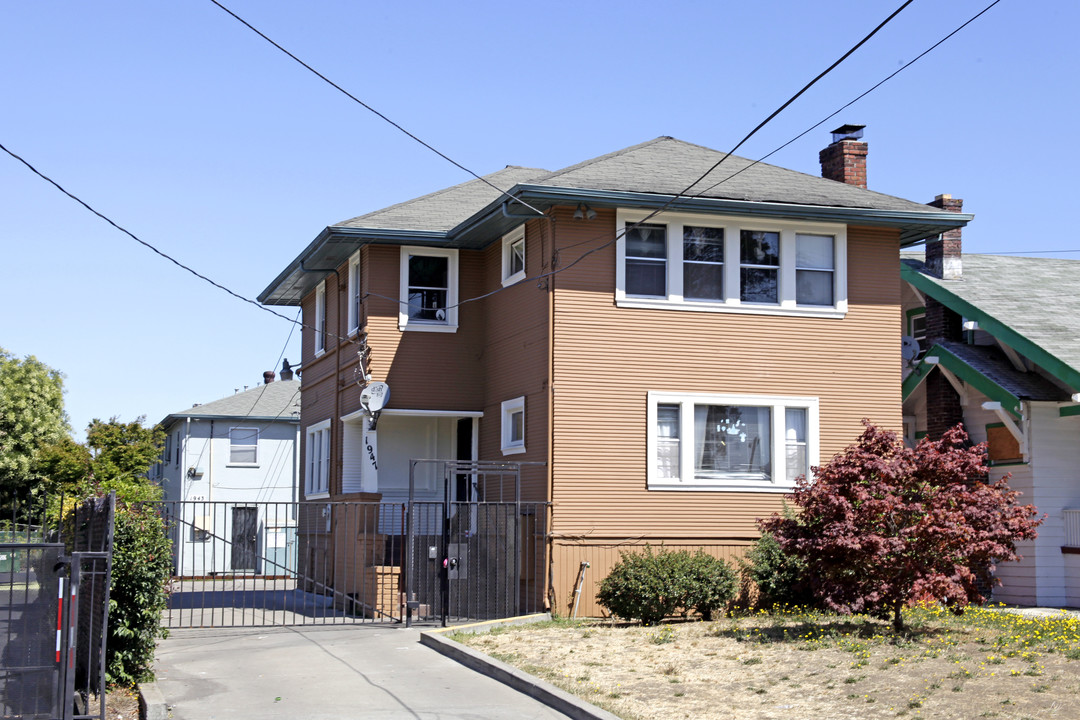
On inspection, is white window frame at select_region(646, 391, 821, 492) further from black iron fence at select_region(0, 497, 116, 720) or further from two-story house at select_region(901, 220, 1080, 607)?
black iron fence at select_region(0, 497, 116, 720)

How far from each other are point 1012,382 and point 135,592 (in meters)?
14.9

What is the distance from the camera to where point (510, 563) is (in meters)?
18.1

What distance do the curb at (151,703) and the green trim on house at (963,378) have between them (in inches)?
565

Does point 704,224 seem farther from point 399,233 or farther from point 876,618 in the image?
point 876,618

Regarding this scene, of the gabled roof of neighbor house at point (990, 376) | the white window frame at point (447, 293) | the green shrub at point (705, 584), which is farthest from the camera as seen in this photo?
the white window frame at point (447, 293)

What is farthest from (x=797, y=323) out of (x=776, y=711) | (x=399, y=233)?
(x=776, y=711)

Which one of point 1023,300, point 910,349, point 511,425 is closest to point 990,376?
point 910,349

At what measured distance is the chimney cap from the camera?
23.6 m

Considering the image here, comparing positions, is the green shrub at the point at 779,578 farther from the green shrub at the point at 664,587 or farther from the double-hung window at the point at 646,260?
the double-hung window at the point at 646,260

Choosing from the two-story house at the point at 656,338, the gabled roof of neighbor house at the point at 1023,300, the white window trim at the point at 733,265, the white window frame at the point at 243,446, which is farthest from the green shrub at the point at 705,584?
the white window frame at the point at 243,446

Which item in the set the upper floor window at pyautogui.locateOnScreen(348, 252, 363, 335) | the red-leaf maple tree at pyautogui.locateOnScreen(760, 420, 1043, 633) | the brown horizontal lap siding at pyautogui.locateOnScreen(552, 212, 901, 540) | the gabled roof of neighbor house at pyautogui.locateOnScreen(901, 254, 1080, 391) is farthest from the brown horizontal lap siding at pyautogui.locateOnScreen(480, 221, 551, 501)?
the gabled roof of neighbor house at pyautogui.locateOnScreen(901, 254, 1080, 391)

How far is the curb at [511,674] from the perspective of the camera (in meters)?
10.5

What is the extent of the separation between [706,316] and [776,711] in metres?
9.38

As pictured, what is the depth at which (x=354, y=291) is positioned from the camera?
22.6m
